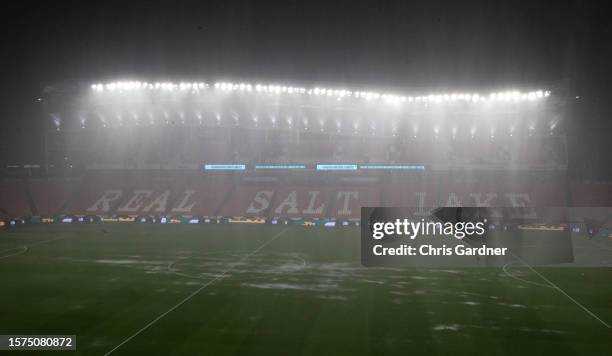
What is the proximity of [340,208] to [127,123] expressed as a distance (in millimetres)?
28854

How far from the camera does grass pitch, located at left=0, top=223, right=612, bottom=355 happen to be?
1265 centimetres

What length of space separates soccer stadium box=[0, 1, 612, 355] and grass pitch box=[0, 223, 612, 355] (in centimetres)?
10

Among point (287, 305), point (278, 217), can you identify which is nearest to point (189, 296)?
point (287, 305)

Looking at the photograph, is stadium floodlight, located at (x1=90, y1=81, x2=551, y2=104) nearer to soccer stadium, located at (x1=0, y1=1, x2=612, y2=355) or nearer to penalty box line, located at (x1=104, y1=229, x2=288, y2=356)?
soccer stadium, located at (x1=0, y1=1, x2=612, y2=355)

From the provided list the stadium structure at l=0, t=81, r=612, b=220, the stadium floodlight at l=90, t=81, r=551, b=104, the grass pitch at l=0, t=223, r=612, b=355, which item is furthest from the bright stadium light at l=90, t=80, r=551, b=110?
the grass pitch at l=0, t=223, r=612, b=355

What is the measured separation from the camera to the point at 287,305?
16203 mm

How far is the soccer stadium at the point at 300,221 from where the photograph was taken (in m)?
13.9

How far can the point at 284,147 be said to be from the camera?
195 feet

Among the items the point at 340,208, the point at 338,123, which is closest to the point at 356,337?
the point at 340,208

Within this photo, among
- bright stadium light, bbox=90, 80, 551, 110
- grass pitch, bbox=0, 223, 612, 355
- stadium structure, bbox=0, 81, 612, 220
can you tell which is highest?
bright stadium light, bbox=90, 80, 551, 110

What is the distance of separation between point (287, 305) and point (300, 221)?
29.9 m

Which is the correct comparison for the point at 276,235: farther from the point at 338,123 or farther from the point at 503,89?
the point at 503,89

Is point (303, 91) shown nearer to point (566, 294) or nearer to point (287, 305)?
point (566, 294)

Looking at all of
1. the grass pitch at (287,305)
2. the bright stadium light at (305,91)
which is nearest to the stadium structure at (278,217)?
the grass pitch at (287,305)
